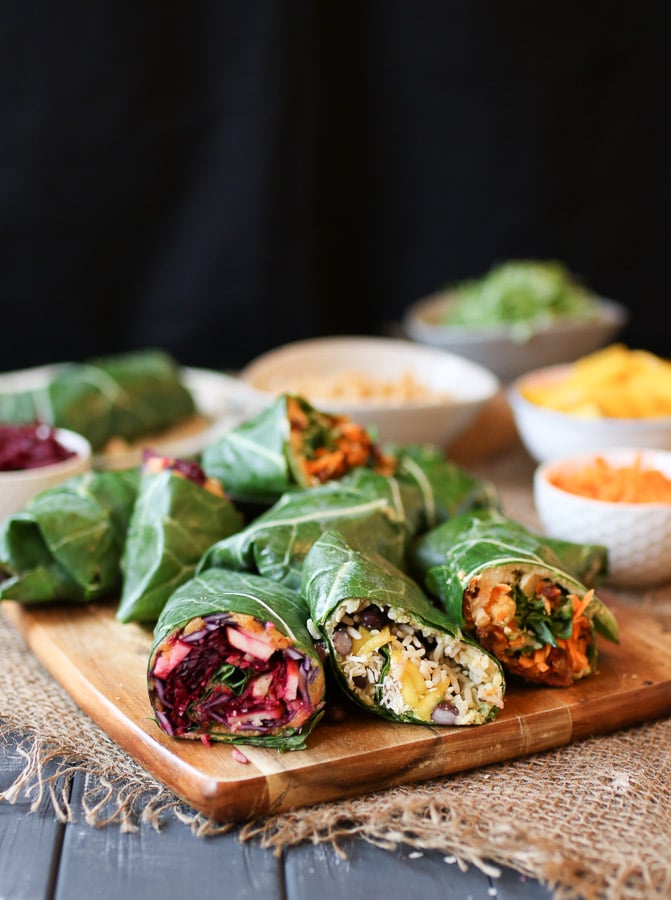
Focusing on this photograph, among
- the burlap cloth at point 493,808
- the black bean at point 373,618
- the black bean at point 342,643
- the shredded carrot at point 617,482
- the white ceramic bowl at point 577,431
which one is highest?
the black bean at point 373,618

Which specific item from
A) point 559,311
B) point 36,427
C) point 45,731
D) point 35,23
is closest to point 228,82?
point 35,23

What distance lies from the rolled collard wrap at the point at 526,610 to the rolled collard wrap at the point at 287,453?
2.24 feet

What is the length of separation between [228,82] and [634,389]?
120 inches

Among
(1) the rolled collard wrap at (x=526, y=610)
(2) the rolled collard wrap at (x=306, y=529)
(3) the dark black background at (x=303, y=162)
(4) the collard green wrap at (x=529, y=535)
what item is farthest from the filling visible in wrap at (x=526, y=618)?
(3) the dark black background at (x=303, y=162)

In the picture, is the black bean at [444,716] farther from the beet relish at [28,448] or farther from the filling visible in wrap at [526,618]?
the beet relish at [28,448]

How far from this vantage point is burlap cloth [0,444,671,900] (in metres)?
1.88

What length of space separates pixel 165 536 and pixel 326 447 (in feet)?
2.02

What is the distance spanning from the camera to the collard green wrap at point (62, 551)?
268 cm

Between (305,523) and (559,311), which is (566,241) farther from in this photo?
(305,523)

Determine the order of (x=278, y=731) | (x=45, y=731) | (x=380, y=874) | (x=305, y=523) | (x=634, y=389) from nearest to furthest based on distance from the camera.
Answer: (x=380, y=874) < (x=278, y=731) < (x=45, y=731) < (x=305, y=523) < (x=634, y=389)

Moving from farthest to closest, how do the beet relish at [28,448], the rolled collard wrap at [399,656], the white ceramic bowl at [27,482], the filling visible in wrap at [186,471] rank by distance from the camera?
the beet relish at [28,448]
the white ceramic bowl at [27,482]
the filling visible in wrap at [186,471]
the rolled collard wrap at [399,656]

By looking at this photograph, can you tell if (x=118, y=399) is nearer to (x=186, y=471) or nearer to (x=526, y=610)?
(x=186, y=471)

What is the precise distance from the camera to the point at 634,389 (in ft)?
12.1

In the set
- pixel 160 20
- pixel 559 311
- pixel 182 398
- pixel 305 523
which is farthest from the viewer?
pixel 160 20
